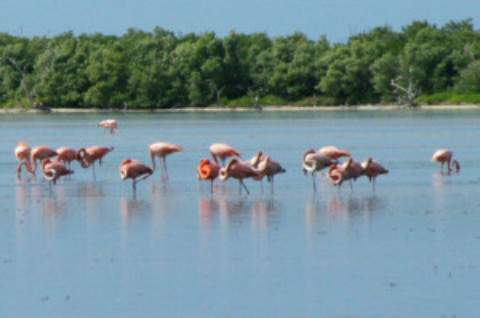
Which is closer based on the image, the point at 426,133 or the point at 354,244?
the point at 354,244

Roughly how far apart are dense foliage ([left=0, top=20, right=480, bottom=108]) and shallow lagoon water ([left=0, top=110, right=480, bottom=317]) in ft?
178

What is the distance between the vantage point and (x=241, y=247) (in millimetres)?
14195

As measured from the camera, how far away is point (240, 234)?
1529 centimetres

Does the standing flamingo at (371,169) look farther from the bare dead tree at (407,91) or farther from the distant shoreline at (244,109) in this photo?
the distant shoreline at (244,109)

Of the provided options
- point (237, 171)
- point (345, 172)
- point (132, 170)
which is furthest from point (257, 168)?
point (132, 170)

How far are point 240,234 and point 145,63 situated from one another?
73377mm

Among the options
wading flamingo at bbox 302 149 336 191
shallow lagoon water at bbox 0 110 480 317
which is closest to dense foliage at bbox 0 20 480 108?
shallow lagoon water at bbox 0 110 480 317

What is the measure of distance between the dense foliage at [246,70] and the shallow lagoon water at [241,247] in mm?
54146

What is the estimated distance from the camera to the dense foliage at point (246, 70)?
78.8 meters

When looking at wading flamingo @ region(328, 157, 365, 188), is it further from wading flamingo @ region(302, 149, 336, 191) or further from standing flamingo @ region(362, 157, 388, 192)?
wading flamingo @ region(302, 149, 336, 191)

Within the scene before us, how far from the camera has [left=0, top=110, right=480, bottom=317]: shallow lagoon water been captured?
11133 mm

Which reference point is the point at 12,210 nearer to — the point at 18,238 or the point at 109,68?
the point at 18,238

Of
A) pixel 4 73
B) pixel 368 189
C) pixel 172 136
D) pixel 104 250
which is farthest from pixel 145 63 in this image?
pixel 104 250

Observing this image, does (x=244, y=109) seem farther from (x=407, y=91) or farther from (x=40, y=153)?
(x=40, y=153)
